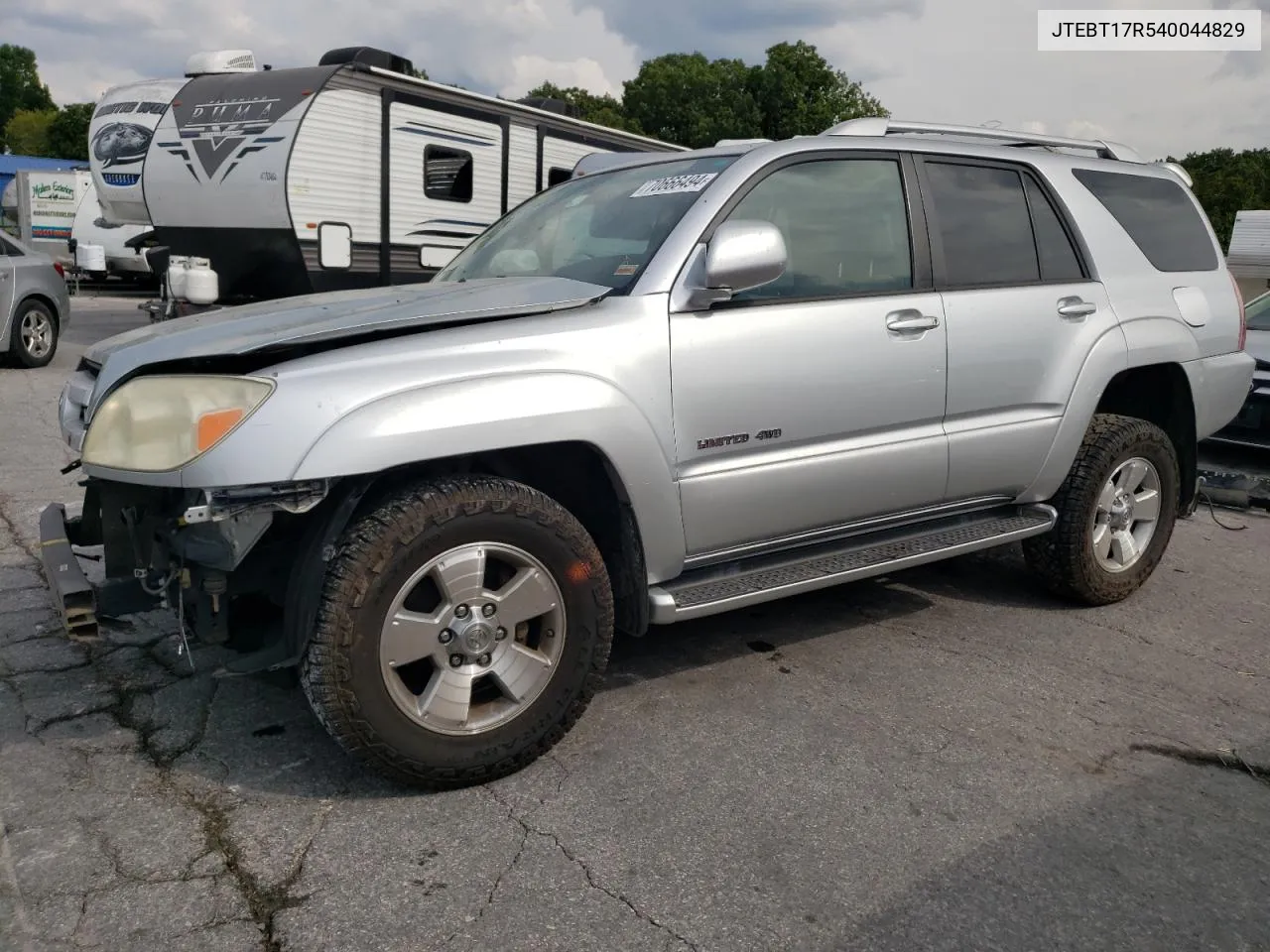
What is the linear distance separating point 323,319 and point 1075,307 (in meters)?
2.98

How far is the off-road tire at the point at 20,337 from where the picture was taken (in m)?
10.6

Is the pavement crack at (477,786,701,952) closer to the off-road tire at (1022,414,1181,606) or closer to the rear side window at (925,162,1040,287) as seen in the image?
the rear side window at (925,162,1040,287)

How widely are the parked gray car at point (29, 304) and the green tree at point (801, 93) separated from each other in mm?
35678

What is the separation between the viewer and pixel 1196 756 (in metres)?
3.35

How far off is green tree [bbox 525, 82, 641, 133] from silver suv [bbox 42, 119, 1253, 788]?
4643 centimetres

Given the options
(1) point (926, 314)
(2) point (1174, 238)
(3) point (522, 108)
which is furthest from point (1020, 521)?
(3) point (522, 108)

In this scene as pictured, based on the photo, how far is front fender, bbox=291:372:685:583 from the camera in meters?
2.62

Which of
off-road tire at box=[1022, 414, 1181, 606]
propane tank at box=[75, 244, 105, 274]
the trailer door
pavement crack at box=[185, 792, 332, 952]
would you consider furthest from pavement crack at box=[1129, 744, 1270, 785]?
propane tank at box=[75, 244, 105, 274]

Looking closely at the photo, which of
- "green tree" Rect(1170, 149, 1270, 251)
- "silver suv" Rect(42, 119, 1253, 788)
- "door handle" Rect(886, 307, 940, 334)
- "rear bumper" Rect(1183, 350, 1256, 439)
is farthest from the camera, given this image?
"green tree" Rect(1170, 149, 1270, 251)

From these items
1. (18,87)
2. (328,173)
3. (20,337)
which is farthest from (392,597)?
(18,87)

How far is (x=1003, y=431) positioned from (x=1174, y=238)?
1586mm

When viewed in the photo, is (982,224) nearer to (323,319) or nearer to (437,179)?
(323,319)

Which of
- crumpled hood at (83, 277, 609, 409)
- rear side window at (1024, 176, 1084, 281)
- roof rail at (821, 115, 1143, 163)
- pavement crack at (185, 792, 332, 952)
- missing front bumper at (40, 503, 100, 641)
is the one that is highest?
roof rail at (821, 115, 1143, 163)

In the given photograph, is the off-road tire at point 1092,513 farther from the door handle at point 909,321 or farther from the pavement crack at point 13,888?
the pavement crack at point 13,888
